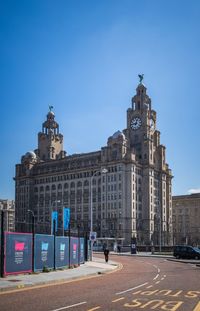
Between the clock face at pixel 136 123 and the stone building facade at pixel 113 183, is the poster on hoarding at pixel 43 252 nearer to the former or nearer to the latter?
the stone building facade at pixel 113 183

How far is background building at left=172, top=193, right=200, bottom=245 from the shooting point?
178m

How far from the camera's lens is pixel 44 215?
551 ft

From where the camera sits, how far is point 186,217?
18450 cm

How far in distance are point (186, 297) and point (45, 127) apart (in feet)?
556

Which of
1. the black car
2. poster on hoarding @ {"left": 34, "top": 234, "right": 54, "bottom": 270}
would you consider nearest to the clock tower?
the black car

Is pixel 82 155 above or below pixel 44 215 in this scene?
above

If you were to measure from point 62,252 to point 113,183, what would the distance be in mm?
115360

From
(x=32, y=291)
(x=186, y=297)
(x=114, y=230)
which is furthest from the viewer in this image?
(x=114, y=230)

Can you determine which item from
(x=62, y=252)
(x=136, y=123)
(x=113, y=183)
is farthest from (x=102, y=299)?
(x=136, y=123)

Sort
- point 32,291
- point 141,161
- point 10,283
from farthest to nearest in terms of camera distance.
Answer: point 141,161 < point 10,283 < point 32,291

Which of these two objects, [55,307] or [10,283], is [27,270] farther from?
[55,307]

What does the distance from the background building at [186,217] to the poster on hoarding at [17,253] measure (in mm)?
152546

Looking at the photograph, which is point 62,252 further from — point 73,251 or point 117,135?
point 117,135

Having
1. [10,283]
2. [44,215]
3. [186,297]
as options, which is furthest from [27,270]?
[44,215]
